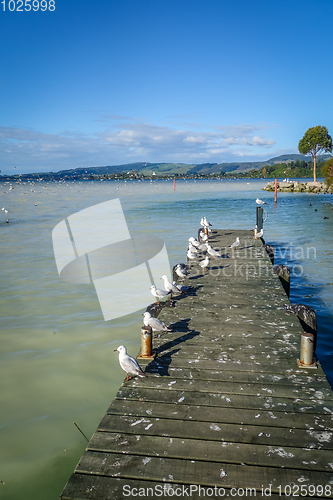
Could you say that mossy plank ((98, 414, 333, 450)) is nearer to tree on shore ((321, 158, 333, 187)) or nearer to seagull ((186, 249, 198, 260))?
seagull ((186, 249, 198, 260))

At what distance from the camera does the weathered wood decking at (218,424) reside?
3.12 metres

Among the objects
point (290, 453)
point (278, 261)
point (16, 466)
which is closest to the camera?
point (290, 453)

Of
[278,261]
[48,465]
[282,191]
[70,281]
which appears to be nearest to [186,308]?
[48,465]

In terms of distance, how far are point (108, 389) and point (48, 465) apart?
185cm

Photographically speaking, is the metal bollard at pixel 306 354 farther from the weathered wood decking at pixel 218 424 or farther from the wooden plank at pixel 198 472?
the wooden plank at pixel 198 472

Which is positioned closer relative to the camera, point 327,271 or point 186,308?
point 186,308

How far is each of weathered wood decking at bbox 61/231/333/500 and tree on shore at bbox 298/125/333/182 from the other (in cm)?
7296

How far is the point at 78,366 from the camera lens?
285 inches

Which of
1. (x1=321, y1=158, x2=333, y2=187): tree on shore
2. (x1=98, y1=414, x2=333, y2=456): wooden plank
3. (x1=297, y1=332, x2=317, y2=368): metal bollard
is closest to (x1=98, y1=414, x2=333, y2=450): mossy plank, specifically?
(x1=98, y1=414, x2=333, y2=456): wooden plank

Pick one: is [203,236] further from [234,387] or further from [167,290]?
[234,387]

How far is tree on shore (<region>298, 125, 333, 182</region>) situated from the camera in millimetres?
69312

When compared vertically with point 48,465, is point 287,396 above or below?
above

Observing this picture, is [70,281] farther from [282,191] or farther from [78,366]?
[282,191]

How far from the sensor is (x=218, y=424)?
150 inches
